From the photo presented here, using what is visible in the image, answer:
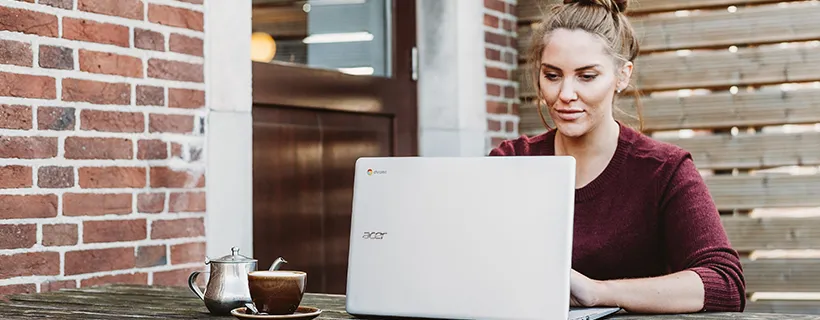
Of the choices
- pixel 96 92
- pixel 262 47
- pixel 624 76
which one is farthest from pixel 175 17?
pixel 624 76

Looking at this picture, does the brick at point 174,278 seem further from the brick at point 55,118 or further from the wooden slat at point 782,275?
the wooden slat at point 782,275

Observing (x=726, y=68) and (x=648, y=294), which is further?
(x=726, y=68)

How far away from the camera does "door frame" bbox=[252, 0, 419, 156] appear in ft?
11.6

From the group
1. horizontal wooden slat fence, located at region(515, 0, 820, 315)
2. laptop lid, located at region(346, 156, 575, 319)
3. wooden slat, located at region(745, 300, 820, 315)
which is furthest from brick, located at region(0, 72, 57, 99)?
wooden slat, located at region(745, 300, 820, 315)

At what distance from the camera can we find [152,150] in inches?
114

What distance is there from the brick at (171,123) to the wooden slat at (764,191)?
2.05 m

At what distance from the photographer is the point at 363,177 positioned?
6.16 ft

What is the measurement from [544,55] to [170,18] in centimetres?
102

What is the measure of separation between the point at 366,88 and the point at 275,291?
2.22 m

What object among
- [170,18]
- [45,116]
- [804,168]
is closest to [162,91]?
[170,18]

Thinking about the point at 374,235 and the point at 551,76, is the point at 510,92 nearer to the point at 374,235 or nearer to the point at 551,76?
the point at 551,76

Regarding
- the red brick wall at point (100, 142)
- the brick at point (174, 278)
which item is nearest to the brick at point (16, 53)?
the red brick wall at point (100, 142)

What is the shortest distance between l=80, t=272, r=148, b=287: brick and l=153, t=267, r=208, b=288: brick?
1.8 inches

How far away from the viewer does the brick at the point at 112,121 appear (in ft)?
8.93
